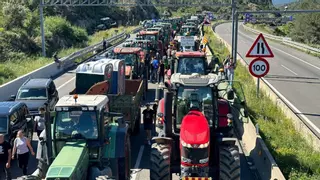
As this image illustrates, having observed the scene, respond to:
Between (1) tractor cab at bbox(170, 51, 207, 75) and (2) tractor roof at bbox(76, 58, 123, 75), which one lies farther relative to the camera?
(1) tractor cab at bbox(170, 51, 207, 75)

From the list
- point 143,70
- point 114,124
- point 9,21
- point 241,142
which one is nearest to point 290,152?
point 241,142

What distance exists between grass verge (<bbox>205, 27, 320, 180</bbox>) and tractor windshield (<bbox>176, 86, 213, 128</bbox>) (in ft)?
8.87

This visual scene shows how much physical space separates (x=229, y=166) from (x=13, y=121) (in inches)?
289

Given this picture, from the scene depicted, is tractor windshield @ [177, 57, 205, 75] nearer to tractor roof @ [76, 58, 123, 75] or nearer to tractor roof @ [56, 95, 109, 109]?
tractor roof @ [76, 58, 123, 75]

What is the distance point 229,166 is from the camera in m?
10.2

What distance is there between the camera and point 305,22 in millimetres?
71750

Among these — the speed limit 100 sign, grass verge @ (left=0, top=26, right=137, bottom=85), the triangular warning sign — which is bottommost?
grass verge @ (left=0, top=26, right=137, bottom=85)

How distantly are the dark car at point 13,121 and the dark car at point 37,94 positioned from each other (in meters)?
2.30

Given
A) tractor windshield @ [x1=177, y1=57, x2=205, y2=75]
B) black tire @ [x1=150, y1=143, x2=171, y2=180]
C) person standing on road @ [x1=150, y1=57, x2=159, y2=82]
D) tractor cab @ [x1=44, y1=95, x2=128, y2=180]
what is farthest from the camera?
person standing on road @ [x1=150, y1=57, x2=159, y2=82]

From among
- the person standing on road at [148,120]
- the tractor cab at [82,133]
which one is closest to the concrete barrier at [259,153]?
the person standing on road at [148,120]

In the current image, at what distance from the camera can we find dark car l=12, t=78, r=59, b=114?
Answer: 1802 cm

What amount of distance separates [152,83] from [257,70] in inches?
522

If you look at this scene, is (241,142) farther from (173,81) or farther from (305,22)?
(305,22)

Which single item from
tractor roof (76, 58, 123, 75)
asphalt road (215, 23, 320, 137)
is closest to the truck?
tractor roof (76, 58, 123, 75)
